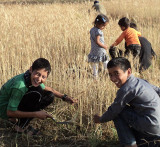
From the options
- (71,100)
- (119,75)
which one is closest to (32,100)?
(71,100)

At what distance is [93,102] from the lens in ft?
8.91

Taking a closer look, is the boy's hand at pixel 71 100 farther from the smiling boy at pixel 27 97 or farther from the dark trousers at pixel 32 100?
the dark trousers at pixel 32 100

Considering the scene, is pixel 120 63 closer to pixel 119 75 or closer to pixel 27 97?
pixel 119 75

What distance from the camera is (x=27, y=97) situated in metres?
2.45

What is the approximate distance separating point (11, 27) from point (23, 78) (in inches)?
114

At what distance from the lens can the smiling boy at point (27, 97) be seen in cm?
232

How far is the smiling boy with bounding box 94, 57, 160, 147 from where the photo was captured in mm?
1978

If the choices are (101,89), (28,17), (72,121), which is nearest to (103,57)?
(101,89)

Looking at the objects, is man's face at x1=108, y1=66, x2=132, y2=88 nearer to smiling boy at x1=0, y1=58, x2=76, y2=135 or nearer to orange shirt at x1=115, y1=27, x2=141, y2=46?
smiling boy at x1=0, y1=58, x2=76, y2=135

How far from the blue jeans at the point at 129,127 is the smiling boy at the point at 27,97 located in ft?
2.30

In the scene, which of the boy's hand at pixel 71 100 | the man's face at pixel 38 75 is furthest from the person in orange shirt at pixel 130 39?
the man's face at pixel 38 75

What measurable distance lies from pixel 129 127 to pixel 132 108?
16 cm

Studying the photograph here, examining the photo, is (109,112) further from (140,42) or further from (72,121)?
(140,42)

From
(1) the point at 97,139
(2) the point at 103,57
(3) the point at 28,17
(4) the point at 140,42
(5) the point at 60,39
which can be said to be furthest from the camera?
(3) the point at 28,17
